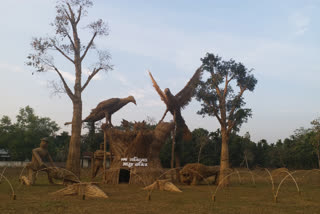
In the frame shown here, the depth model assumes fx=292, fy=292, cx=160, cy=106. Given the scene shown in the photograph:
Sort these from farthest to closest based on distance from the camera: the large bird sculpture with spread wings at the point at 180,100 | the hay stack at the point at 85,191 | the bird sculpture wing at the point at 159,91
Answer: the bird sculpture wing at the point at 159,91 < the large bird sculpture with spread wings at the point at 180,100 < the hay stack at the point at 85,191

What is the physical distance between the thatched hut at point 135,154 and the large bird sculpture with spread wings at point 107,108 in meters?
1.12

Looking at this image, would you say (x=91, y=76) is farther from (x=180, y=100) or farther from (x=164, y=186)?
(x=164, y=186)

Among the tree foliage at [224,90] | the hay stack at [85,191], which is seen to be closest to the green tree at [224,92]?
the tree foliage at [224,90]

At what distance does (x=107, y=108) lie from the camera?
1762 centimetres

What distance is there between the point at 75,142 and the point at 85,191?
665 centimetres

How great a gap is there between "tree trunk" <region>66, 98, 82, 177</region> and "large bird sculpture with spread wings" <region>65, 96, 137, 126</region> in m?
0.83

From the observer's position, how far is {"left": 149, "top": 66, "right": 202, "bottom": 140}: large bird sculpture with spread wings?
19059 millimetres

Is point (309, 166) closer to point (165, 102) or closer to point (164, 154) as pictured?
point (164, 154)

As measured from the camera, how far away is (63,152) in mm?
50219

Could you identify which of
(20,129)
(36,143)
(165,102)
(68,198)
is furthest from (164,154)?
(68,198)

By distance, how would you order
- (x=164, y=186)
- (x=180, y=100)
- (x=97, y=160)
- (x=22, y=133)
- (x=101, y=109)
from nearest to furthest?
(x=164, y=186)
(x=101, y=109)
(x=180, y=100)
(x=97, y=160)
(x=22, y=133)

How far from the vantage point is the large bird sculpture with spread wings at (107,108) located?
1755cm

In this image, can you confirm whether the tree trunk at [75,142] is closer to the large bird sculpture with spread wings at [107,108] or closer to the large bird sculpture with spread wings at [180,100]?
the large bird sculpture with spread wings at [107,108]

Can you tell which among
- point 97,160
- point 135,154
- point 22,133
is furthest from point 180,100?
point 22,133
